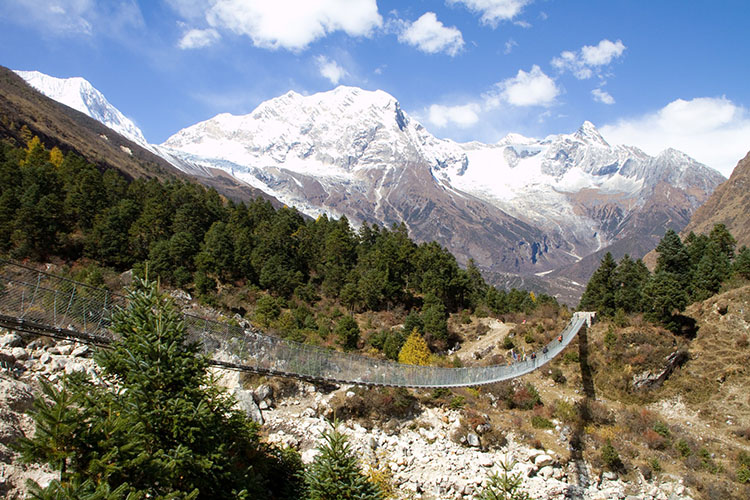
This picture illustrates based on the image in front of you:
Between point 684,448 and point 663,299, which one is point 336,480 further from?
point 663,299

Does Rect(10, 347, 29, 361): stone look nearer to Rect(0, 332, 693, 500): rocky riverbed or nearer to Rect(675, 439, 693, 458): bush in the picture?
Rect(0, 332, 693, 500): rocky riverbed

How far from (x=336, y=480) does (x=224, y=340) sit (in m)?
5.89

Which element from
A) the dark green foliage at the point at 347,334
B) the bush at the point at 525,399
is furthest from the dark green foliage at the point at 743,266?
the dark green foliage at the point at 347,334

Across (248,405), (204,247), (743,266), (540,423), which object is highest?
(743,266)

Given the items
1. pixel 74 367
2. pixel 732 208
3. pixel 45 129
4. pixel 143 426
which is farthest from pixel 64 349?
pixel 732 208

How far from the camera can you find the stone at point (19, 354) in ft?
42.4

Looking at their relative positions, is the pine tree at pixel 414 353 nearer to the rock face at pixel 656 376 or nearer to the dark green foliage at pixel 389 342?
the dark green foliage at pixel 389 342

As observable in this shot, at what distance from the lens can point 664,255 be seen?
37.2 metres

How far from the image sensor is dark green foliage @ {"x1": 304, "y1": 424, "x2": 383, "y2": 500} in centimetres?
1010

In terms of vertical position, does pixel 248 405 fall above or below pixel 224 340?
below

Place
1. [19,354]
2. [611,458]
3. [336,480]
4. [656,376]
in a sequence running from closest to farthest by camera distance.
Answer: [336,480]
[19,354]
[611,458]
[656,376]

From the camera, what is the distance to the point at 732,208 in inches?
5812

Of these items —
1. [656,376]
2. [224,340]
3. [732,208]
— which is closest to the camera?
[224,340]

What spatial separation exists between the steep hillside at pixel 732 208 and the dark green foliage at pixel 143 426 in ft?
536
